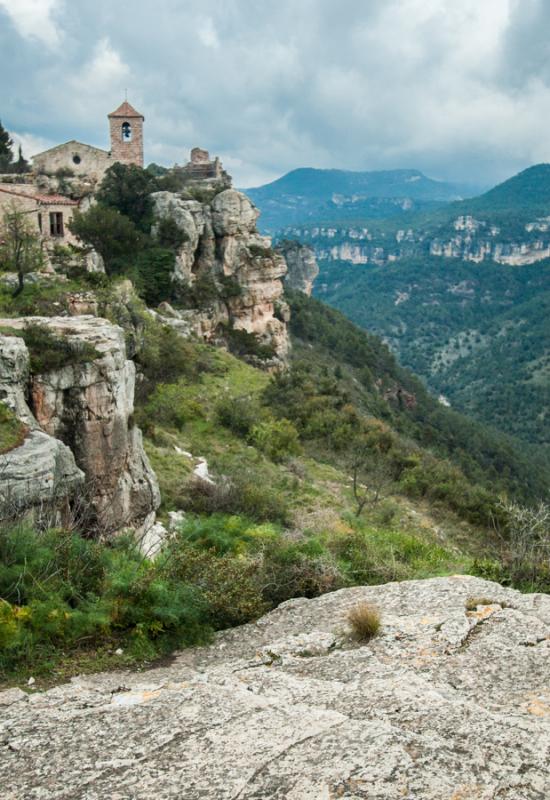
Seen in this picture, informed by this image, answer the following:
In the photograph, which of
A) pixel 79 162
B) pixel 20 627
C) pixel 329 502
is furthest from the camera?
pixel 79 162

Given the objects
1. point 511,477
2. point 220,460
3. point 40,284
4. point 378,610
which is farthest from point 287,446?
point 511,477

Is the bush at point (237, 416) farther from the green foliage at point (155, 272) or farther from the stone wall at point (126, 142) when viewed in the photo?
the stone wall at point (126, 142)

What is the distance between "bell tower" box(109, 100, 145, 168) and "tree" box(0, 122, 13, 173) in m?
7.75

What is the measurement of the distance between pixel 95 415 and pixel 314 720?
346 inches

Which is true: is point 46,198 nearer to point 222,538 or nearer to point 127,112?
point 127,112

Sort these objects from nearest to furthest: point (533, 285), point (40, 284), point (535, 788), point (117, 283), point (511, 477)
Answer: point (535, 788)
point (40, 284)
point (117, 283)
point (511, 477)
point (533, 285)

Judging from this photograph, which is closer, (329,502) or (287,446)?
(329,502)

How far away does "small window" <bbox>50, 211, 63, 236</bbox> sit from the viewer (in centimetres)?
3603

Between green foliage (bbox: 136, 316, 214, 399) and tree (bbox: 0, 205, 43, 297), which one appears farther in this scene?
green foliage (bbox: 136, 316, 214, 399)

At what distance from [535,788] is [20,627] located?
14.5 feet

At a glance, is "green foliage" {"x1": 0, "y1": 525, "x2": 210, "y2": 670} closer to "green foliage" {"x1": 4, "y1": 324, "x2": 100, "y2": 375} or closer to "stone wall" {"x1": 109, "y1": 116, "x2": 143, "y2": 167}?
"green foliage" {"x1": 4, "y1": 324, "x2": 100, "y2": 375}

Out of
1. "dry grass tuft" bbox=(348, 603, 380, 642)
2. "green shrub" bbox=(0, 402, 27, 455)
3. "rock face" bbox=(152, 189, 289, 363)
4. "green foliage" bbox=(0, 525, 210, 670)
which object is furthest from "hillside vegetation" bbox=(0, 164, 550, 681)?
"green shrub" bbox=(0, 402, 27, 455)

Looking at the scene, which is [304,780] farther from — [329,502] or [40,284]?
[40,284]

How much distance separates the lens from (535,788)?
13.7 feet
